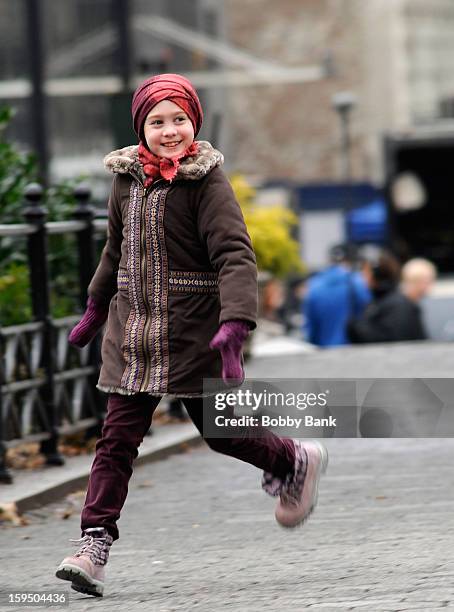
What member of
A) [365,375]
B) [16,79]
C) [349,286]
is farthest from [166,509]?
[16,79]

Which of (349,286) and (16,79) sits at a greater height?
(16,79)

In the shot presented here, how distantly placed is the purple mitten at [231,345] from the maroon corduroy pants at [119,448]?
34 centimetres

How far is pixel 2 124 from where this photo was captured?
31.7 feet

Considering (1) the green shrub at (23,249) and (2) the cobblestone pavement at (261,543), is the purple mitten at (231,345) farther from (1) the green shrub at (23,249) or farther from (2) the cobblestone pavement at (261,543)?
(1) the green shrub at (23,249)

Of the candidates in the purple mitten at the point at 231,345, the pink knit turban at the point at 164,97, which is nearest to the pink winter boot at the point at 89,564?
the purple mitten at the point at 231,345

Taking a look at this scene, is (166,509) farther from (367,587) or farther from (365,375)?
(365,375)

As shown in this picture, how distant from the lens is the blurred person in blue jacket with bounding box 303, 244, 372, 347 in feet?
52.1

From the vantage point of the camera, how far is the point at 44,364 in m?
8.18

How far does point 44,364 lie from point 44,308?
0.28 m

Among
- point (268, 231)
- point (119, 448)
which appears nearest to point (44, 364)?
point (119, 448)

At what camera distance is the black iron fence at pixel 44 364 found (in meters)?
7.80

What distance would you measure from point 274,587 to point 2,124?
5112mm

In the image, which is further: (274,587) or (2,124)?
(2,124)

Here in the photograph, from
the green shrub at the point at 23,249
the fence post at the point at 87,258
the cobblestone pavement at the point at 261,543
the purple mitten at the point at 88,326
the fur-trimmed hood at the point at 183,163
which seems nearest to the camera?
the cobblestone pavement at the point at 261,543
